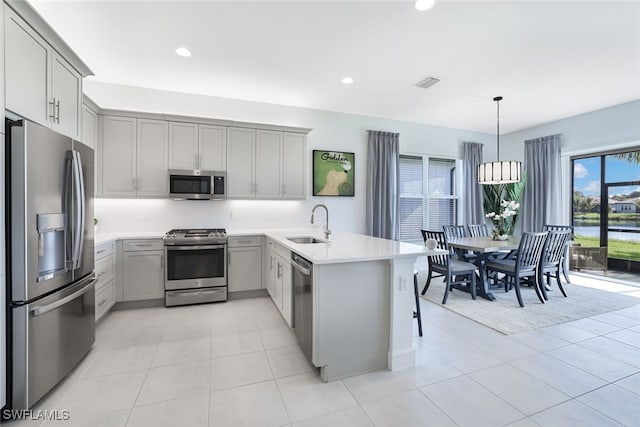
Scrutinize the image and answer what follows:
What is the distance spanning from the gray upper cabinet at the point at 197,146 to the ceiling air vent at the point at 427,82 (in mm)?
2768

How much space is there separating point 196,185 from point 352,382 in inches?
123

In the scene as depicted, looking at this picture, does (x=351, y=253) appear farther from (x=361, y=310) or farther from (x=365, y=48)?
(x=365, y=48)

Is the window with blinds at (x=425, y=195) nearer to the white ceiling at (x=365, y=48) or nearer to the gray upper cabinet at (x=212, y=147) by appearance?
the white ceiling at (x=365, y=48)

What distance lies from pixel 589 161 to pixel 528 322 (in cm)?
426

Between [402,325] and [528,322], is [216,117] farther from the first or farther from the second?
[528,322]

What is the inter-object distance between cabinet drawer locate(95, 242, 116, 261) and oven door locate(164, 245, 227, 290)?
0.55m

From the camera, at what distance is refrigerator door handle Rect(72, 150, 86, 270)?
6.75 ft

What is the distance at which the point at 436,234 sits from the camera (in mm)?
3910

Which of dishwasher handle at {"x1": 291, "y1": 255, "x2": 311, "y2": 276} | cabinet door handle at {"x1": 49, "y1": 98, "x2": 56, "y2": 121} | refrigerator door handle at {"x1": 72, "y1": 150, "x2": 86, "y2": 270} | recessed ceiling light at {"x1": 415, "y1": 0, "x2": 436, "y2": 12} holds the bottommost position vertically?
dishwasher handle at {"x1": 291, "y1": 255, "x2": 311, "y2": 276}

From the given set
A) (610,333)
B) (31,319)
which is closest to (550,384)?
(610,333)

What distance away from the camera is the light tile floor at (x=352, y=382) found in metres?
1.74

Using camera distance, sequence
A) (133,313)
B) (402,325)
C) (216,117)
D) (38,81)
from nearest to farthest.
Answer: (38,81) → (402,325) → (133,313) → (216,117)

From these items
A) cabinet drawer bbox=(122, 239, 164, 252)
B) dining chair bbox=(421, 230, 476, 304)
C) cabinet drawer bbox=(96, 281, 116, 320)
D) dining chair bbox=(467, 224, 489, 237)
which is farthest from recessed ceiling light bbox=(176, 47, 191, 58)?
dining chair bbox=(467, 224, 489, 237)

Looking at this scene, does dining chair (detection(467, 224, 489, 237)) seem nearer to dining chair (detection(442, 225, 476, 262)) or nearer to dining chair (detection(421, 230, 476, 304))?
dining chair (detection(442, 225, 476, 262))
